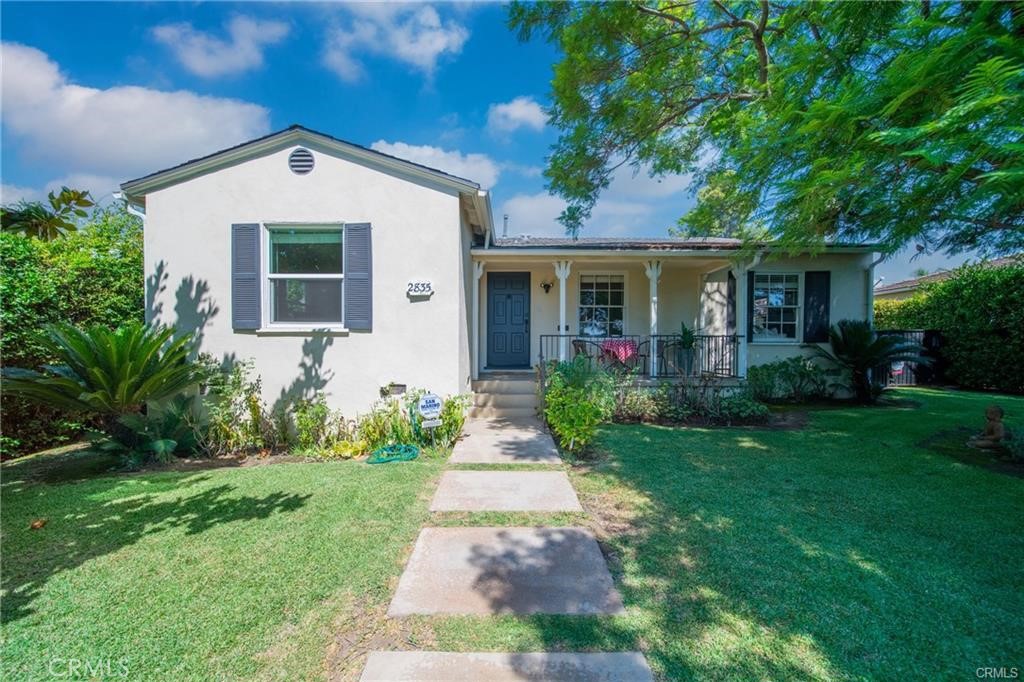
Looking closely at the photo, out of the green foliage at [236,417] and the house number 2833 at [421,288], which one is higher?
the house number 2833 at [421,288]

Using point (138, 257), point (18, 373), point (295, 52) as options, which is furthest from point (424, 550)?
point (295, 52)

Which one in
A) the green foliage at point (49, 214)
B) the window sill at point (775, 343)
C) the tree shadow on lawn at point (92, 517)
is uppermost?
the green foliage at point (49, 214)

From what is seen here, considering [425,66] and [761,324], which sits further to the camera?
[761,324]

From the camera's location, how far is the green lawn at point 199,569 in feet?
6.98

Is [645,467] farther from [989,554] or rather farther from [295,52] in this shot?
[295,52]

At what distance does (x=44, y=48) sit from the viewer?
18.2 feet

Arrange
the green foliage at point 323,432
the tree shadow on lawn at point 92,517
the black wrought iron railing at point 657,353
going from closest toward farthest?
the tree shadow on lawn at point 92,517 → the green foliage at point 323,432 → the black wrought iron railing at point 657,353

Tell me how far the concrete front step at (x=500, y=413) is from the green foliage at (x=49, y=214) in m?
5.79

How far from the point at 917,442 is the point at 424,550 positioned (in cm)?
693

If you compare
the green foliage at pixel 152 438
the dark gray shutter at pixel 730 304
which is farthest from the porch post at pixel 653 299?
the green foliage at pixel 152 438

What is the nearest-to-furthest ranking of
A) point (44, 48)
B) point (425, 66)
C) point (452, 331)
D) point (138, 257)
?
point (44, 48) < point (452, 331) < point (138, 257) < point (425, 66)

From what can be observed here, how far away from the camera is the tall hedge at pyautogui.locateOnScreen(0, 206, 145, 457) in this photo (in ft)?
17.6

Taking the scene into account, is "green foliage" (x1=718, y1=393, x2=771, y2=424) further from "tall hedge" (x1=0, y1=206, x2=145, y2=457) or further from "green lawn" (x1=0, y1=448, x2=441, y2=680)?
"tall hedge" (x1=0, y1=206, x2=145, y2=457)

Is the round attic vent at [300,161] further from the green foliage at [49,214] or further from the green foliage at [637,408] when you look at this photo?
the green foliage at [637,408]
